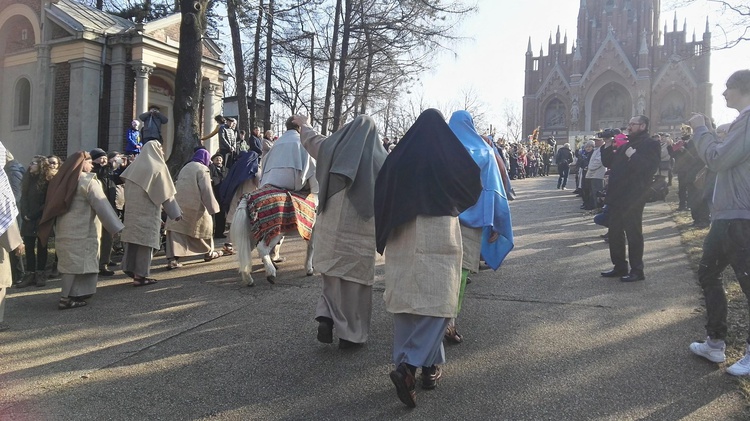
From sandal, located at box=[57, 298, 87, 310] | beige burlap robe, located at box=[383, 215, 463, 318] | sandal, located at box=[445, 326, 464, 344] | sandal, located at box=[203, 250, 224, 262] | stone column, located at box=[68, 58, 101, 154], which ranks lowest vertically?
sandal, located at box=[57, 298, 87, 310]

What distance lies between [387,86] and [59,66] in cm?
1230

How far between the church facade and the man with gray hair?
1832 centimetres

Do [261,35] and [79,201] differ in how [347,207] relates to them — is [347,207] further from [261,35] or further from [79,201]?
[261,35]

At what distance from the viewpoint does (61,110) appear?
64.2 ft

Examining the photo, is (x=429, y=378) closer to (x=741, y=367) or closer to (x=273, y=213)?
(x=741, y=367)

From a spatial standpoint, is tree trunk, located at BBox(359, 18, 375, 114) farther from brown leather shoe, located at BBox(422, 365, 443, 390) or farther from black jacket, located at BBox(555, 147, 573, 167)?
brown leather shoe, located at BBox(422, 365, 443, 390)

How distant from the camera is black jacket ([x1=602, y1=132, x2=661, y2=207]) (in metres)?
6.44

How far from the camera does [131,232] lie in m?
6.92

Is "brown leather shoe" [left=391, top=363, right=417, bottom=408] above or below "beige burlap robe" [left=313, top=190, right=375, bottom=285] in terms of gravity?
below

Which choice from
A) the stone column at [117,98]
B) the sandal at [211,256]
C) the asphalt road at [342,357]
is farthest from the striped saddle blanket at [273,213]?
the stone column at [117,98]

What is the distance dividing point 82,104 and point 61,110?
1.36 metres

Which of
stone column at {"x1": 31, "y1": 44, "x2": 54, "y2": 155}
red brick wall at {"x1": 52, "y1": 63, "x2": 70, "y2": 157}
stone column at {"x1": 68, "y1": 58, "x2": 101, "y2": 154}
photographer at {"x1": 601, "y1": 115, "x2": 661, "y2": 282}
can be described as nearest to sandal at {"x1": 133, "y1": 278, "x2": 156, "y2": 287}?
photographer at {"x1": 601, "y1": 115, "x2": 661, "y2": 282}

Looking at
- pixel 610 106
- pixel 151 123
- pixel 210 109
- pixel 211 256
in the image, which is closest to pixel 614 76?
pixel 610 106

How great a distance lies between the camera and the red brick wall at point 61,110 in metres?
19.5
